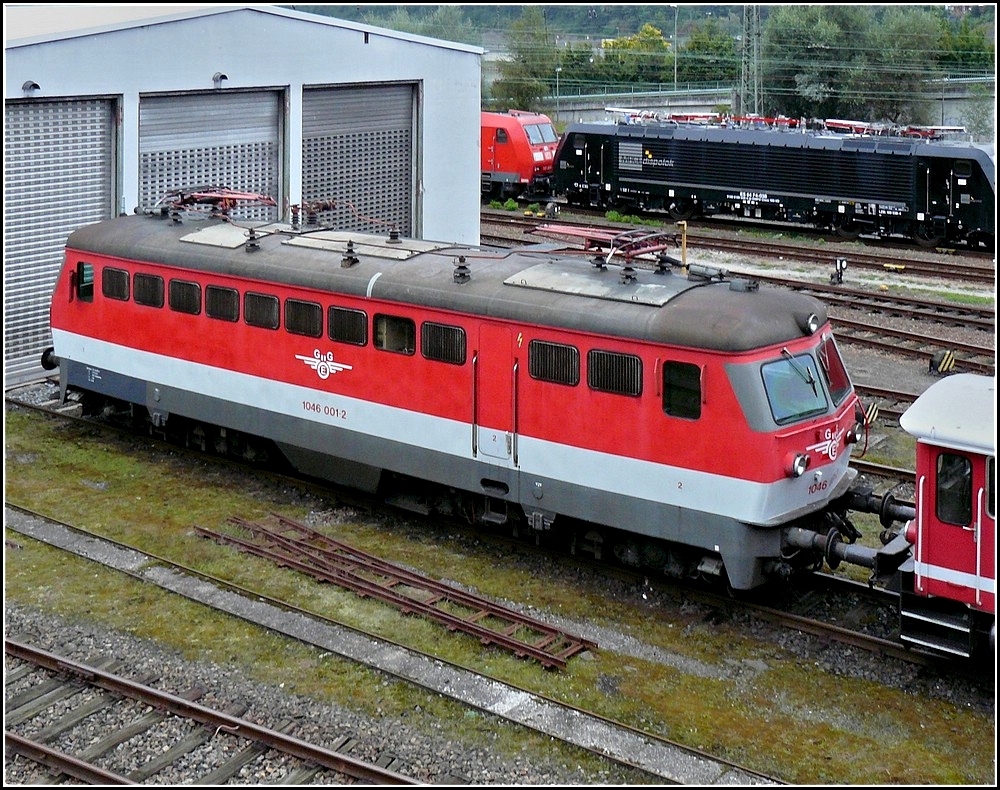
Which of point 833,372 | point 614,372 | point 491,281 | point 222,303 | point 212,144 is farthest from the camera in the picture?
point 212,144

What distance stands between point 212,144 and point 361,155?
145 inches

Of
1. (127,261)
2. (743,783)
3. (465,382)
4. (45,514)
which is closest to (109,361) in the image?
(127,261)

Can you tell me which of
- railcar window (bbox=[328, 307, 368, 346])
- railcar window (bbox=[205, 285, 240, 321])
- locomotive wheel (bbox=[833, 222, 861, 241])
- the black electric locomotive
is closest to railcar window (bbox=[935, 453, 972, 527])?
railcar window (bbox=[328, 307, 368, 346])

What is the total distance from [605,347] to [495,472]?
2117 mm

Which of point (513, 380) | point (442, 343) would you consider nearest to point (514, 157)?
point (442, 343)

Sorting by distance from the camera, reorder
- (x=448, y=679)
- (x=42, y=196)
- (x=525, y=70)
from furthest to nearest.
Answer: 1. (x=525, y=70)
2. (x=42, y=196)
3. (x=448, y=679)

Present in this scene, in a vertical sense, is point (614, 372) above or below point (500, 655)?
above

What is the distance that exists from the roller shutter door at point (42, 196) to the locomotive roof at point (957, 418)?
1586 cm

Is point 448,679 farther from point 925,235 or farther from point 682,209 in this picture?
point 682,209

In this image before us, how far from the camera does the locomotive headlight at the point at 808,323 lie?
13445mm

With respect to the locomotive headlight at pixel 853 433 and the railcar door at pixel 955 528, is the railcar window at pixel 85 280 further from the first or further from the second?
the railcar door at pixel 955 528

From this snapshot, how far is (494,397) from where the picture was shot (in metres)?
14.7

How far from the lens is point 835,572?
1464 cm

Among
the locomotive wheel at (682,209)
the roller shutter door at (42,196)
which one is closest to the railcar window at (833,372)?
the roller shutter door at (42,196)
